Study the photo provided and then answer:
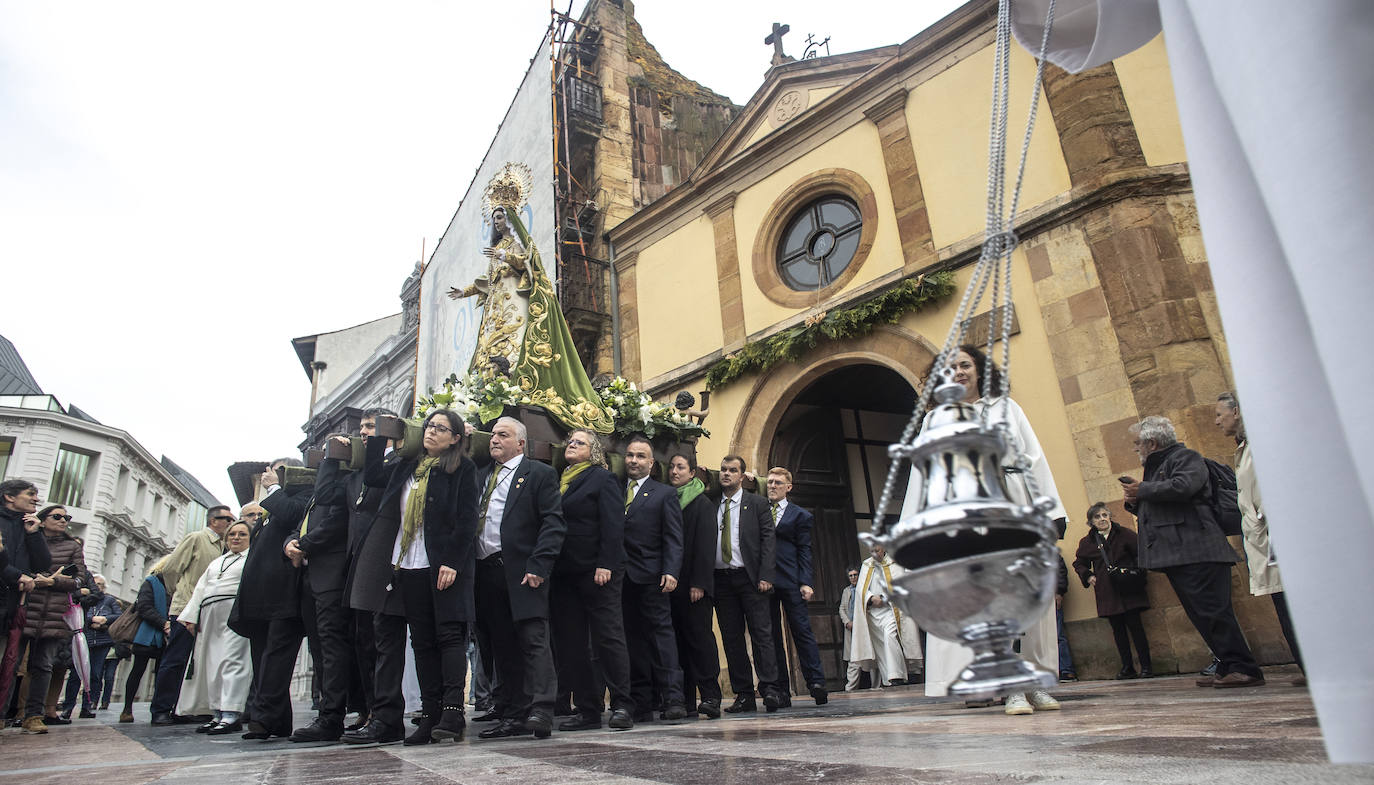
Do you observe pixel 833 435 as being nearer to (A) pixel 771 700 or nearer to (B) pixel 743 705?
(B) pixel 743 705

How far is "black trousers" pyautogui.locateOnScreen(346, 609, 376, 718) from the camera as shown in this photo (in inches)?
192

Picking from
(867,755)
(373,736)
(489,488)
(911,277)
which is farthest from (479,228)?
(867,755)

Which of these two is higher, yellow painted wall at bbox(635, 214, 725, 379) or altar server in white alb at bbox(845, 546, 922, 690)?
yellow painted wall at bbox(635, 214, 725, 379)

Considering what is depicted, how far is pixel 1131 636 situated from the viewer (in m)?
7.71

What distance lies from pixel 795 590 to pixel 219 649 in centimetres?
445

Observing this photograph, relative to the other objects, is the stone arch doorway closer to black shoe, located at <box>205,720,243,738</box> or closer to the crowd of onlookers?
the crowd of onlookers

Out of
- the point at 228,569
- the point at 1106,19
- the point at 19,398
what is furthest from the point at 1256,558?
the point at 19,398

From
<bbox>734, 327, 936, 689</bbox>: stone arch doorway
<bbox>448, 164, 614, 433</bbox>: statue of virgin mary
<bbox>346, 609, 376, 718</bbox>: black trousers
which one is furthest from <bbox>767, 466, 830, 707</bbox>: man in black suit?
<bbox>734, 327, 936, 689</bbox>: stone arch doorway

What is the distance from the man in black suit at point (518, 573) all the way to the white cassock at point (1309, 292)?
137 inches

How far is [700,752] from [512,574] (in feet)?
7.00

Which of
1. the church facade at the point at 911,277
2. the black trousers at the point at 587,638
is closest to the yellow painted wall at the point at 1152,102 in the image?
the church facade at the point at 911,277

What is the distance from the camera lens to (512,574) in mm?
4523

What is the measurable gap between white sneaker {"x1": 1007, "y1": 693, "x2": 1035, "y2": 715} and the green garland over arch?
7036 mm

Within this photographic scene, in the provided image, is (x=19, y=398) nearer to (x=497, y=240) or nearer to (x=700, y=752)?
(x=497, y=240)
